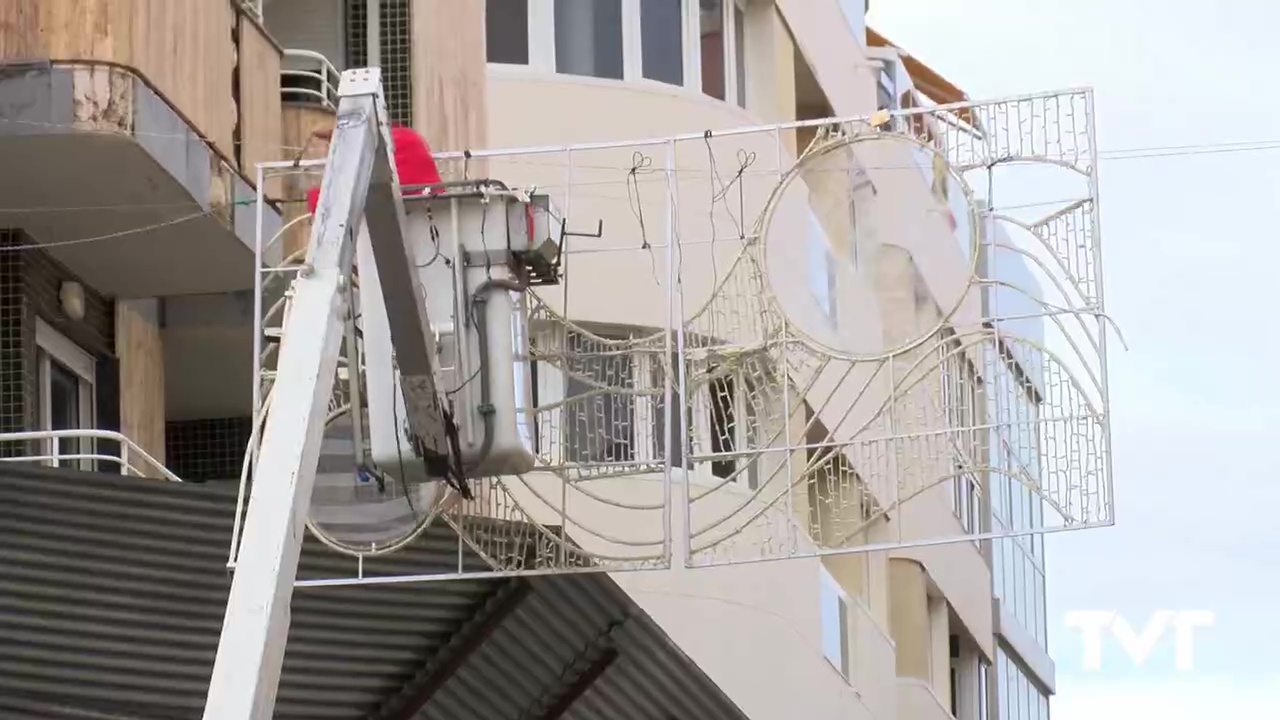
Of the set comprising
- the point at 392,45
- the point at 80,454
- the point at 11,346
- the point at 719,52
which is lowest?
the point at 80,454

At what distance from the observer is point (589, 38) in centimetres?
2238

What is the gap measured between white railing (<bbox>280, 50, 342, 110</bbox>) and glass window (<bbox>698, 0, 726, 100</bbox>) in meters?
4.23

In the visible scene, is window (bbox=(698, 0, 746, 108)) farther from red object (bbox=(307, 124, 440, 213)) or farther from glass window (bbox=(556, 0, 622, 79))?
red object (bbox=(307, 124, 440, 213))

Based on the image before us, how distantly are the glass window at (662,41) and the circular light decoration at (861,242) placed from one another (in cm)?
125

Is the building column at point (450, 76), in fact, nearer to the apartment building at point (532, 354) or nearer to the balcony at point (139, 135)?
the apartment building at point (532, 354)

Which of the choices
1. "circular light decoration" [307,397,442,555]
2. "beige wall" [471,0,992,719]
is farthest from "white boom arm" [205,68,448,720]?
"beige wall" [471,0,992,719]

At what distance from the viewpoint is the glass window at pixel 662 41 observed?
22.8m

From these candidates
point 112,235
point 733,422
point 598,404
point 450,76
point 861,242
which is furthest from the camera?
point 450,76

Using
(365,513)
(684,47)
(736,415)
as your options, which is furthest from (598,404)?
(684,47)

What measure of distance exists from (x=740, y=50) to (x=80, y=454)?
9572 millimetres

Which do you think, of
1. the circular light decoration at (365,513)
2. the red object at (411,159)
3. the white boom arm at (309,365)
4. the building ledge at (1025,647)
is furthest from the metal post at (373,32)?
the building ledge at (1025,647)

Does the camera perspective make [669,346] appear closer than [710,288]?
Yes

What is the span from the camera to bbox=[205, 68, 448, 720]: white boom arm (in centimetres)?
958

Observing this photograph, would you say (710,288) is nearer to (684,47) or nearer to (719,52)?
(684,47)
